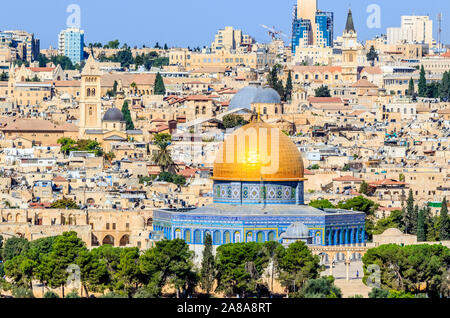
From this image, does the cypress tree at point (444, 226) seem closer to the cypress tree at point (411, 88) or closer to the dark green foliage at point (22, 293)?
the dark green foliage at point (22, 293)

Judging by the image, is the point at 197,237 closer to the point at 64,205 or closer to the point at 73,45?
the point at 64,205

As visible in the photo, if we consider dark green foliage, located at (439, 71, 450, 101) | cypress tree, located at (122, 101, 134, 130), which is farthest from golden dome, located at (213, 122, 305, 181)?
dark green foliage, located at (439, 71, 450, 101)

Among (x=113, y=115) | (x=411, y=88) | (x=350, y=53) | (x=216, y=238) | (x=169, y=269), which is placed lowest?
(x=169, y=269)

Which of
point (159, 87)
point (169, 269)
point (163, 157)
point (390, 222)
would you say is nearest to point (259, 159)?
point (390, 222)

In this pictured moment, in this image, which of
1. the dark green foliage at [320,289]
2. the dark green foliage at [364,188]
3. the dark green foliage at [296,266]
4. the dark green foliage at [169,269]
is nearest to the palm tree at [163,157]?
the dark green foliage at [364,188]

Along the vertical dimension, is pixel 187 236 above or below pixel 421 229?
above

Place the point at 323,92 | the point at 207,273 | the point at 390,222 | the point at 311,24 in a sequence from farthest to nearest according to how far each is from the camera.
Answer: the point at 311,24 < the point at 323,92 < the point at 390,222 < the point at 207,273
